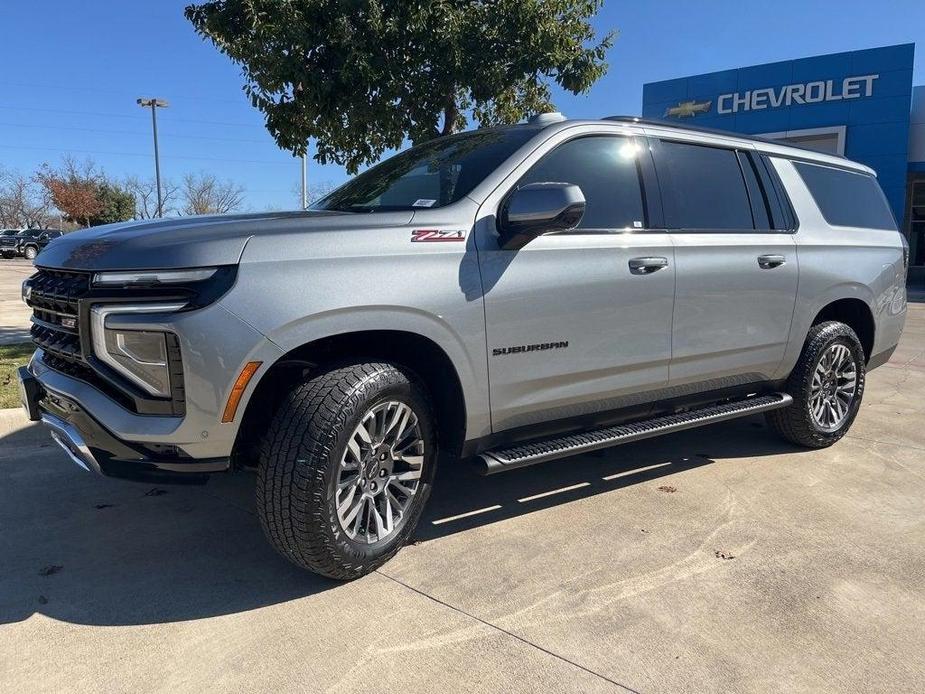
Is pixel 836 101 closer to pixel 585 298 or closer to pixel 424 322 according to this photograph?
pixel 585 298

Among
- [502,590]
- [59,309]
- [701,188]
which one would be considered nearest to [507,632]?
[502,590]

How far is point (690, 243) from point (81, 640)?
337cm

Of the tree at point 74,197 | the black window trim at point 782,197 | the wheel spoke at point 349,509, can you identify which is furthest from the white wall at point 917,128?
the tree at point 74,197

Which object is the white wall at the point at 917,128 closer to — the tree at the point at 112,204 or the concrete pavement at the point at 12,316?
the concrete pavement at the point at 12,316

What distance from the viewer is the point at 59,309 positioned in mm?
2920

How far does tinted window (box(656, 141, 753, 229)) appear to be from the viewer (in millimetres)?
3996

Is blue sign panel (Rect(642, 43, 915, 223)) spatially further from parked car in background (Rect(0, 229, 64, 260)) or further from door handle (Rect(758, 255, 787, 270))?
parked car in background (Rect(0, 229, 64, 260))

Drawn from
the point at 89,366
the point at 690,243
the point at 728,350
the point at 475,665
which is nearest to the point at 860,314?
the point at 728,350

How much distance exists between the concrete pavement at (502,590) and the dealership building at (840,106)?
68.6ft

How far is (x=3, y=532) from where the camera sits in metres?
3.41

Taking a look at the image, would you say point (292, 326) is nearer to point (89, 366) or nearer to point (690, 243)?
point (89, 366)

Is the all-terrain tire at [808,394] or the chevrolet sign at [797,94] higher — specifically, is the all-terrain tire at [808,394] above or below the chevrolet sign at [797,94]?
below

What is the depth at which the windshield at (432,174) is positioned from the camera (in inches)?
135

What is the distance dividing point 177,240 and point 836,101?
25.8 m
